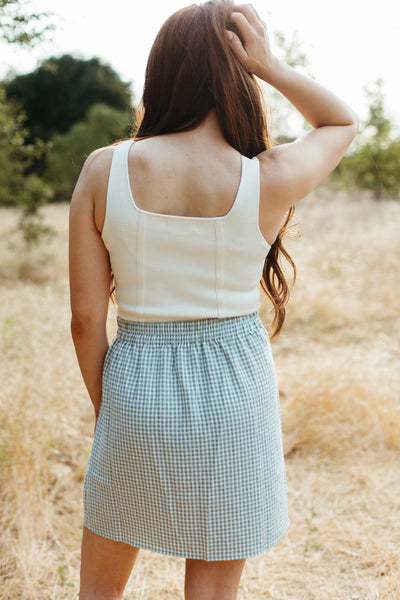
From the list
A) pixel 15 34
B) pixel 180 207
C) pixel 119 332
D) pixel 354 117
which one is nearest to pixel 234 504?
pixel 119 332

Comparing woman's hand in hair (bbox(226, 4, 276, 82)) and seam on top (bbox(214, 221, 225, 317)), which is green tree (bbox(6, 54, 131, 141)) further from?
seam on top (bbox(214, 221, 225, 317))

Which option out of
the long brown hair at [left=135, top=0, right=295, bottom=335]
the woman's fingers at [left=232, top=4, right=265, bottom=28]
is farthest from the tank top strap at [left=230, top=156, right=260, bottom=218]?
the woman's fingers at [left=232, top=4, right=265, bottom=28]

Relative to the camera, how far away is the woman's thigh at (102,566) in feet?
4.29

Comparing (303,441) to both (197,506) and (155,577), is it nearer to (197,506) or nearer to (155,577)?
(155,577)

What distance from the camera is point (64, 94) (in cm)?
2458

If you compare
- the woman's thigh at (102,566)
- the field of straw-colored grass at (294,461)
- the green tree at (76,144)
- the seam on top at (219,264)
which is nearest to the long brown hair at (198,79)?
the seam on top at (219,264)

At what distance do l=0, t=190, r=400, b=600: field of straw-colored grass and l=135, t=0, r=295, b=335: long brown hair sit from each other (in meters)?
1.73

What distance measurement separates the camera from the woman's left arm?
118 centimetres

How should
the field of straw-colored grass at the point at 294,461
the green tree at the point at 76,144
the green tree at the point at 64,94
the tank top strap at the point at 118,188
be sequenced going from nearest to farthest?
1. the tank top strap at the point at 118,188
2. the field of straw-colored grass at the point at 294,461
3. the green tree at the point at 76,144
4. the green tree at the point at 64,94

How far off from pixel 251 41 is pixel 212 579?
1253mm

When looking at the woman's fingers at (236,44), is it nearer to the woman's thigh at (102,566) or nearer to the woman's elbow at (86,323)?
the woman's elbow at (86,323)

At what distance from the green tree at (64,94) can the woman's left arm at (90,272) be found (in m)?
24.5

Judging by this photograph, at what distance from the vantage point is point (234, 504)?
1248 mm

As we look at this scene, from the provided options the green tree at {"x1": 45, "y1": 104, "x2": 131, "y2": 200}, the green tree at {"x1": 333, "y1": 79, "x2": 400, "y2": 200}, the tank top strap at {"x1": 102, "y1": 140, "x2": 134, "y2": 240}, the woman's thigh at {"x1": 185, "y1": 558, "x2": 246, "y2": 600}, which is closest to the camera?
the tank top strap at {"x1": 102, "y1": 140, "x2": 134, "y2": 240}
